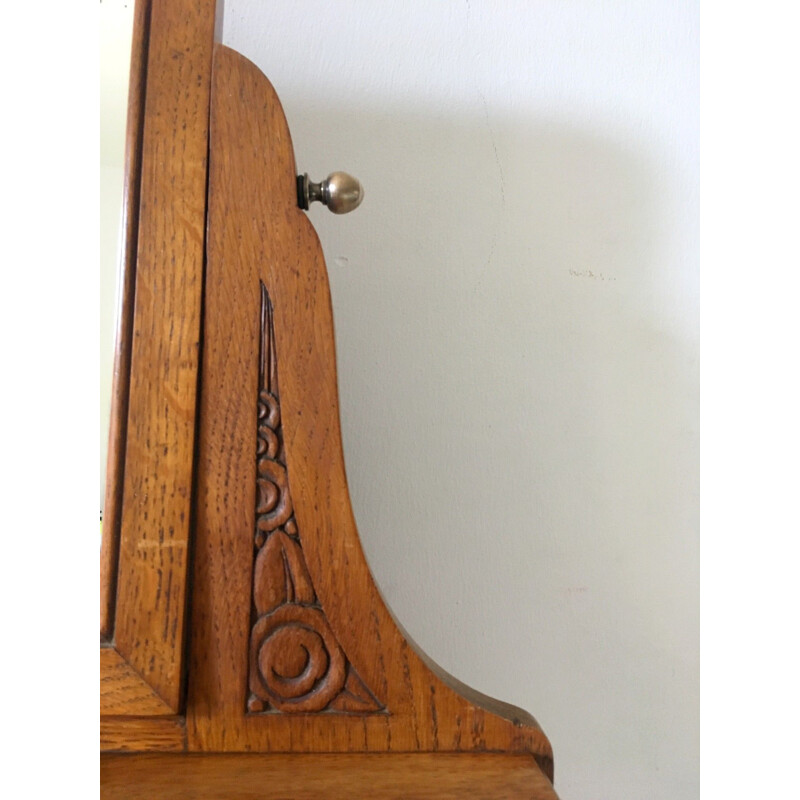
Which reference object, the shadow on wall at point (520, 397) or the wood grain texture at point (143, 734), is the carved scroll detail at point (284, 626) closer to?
the wood grain texture at point (143, 734)

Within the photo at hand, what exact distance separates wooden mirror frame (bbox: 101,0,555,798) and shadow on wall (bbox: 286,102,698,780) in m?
0.22

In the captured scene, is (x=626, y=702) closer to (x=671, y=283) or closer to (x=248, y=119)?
(x=671, y=283)

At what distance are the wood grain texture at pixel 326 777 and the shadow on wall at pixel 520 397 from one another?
241 millimetres

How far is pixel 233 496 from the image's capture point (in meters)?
0.42

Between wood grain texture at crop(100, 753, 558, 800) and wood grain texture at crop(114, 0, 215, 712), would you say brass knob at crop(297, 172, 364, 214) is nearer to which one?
wood grain texture at crop(114, 0, 215, 712)

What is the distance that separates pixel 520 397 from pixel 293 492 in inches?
12.2

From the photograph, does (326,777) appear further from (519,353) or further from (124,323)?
(519,353)

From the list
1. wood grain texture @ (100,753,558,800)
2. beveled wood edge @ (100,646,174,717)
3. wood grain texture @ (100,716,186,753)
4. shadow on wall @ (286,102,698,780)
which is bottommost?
wood grain texture @ (100,753,558,800)

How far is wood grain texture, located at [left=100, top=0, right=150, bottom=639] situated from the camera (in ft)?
1.31

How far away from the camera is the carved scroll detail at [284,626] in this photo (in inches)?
16.4

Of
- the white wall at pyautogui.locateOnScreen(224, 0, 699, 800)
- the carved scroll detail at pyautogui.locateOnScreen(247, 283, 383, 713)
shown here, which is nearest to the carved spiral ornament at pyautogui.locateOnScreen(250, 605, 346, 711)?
the carved scroll detail at pyautogui.locateOnScreen(247, 283, 383, 713)

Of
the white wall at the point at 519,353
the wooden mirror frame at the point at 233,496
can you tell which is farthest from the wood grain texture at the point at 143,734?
the white wall at the point at 519,353

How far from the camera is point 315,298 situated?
43cm

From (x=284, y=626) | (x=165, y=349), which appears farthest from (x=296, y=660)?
(x=165, y=349)
